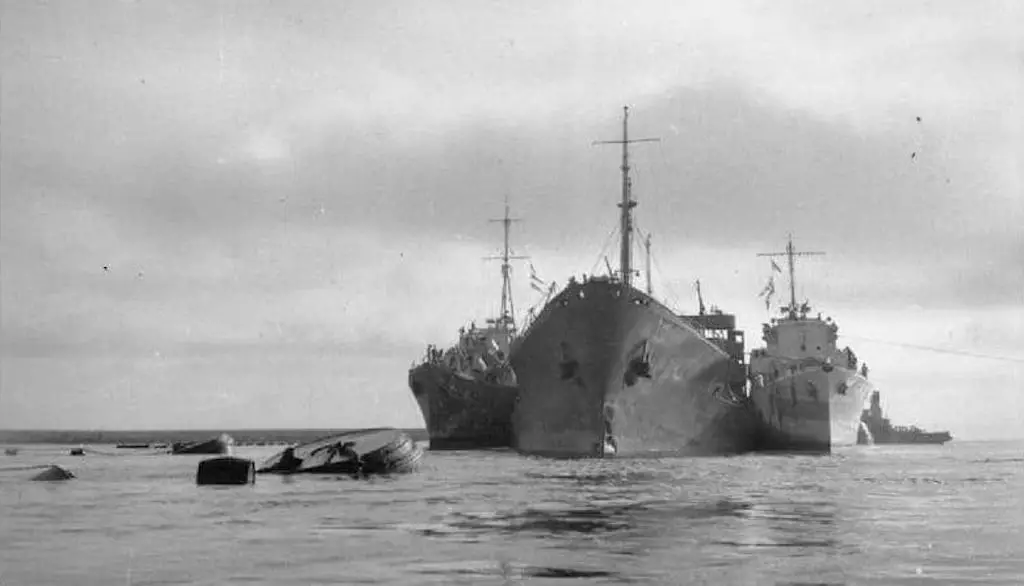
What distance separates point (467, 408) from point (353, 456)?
1525 inches

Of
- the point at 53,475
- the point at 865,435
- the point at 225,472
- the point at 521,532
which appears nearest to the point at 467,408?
the point at 53,475

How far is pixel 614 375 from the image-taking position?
207ft

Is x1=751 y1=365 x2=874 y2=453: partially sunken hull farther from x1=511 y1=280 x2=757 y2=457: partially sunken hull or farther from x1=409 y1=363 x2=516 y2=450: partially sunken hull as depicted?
x1=409 y1=363 x2=516 y2=450: partially sunken hull

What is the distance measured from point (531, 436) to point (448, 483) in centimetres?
2576

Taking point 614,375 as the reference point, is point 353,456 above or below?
below

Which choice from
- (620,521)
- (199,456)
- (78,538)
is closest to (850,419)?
(199,456)

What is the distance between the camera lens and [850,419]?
97.1 metres

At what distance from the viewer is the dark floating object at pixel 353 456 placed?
53969mm

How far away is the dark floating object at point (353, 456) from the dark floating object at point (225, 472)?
6.60 metres

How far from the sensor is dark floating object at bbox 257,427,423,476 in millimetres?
53969

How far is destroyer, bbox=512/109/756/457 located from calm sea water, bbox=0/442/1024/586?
16.3 meters

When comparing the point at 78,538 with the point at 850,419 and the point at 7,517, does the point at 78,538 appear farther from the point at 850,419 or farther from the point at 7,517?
the point at 850,419

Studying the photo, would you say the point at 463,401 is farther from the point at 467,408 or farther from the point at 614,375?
the point at 614,375

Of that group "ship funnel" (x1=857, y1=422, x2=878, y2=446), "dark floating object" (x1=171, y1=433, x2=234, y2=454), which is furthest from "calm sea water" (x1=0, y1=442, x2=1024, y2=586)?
"ship funnel" (x1=857, y1=422, x2=878, y2=446)
